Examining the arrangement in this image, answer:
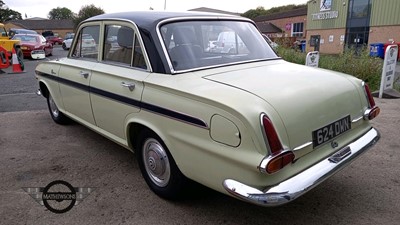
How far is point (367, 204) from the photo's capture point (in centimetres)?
308

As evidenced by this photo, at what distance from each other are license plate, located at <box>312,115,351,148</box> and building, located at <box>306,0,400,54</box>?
26.7 metres

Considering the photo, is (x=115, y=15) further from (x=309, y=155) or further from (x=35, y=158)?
(x=309, y=155)

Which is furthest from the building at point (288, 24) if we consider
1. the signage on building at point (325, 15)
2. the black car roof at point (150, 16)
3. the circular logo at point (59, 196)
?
the circular logo at point (59, 196)

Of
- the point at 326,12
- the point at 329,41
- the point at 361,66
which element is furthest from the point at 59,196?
the point at 326,12

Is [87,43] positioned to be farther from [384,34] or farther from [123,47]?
[384,34]

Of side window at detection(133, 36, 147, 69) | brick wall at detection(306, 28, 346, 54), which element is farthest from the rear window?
brick wall at detection(306, 28, 346, 54)

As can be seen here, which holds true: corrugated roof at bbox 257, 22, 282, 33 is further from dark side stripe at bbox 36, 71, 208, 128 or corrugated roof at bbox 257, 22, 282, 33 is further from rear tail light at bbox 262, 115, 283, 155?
rear tail light at bbox 262, 115, 283, 155

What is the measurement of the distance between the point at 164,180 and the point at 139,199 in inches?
13.1

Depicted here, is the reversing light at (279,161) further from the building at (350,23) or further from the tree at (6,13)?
the tree at (6,13)

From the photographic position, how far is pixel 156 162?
313cm

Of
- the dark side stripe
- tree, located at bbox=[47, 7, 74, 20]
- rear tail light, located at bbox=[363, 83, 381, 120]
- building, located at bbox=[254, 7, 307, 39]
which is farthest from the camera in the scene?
tree, located at bbox=[47, 7, 74, 20]

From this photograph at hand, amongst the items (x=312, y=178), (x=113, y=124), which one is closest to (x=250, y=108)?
(x=312, y=178)

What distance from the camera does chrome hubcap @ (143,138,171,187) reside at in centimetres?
306

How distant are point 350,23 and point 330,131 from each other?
3403cm
